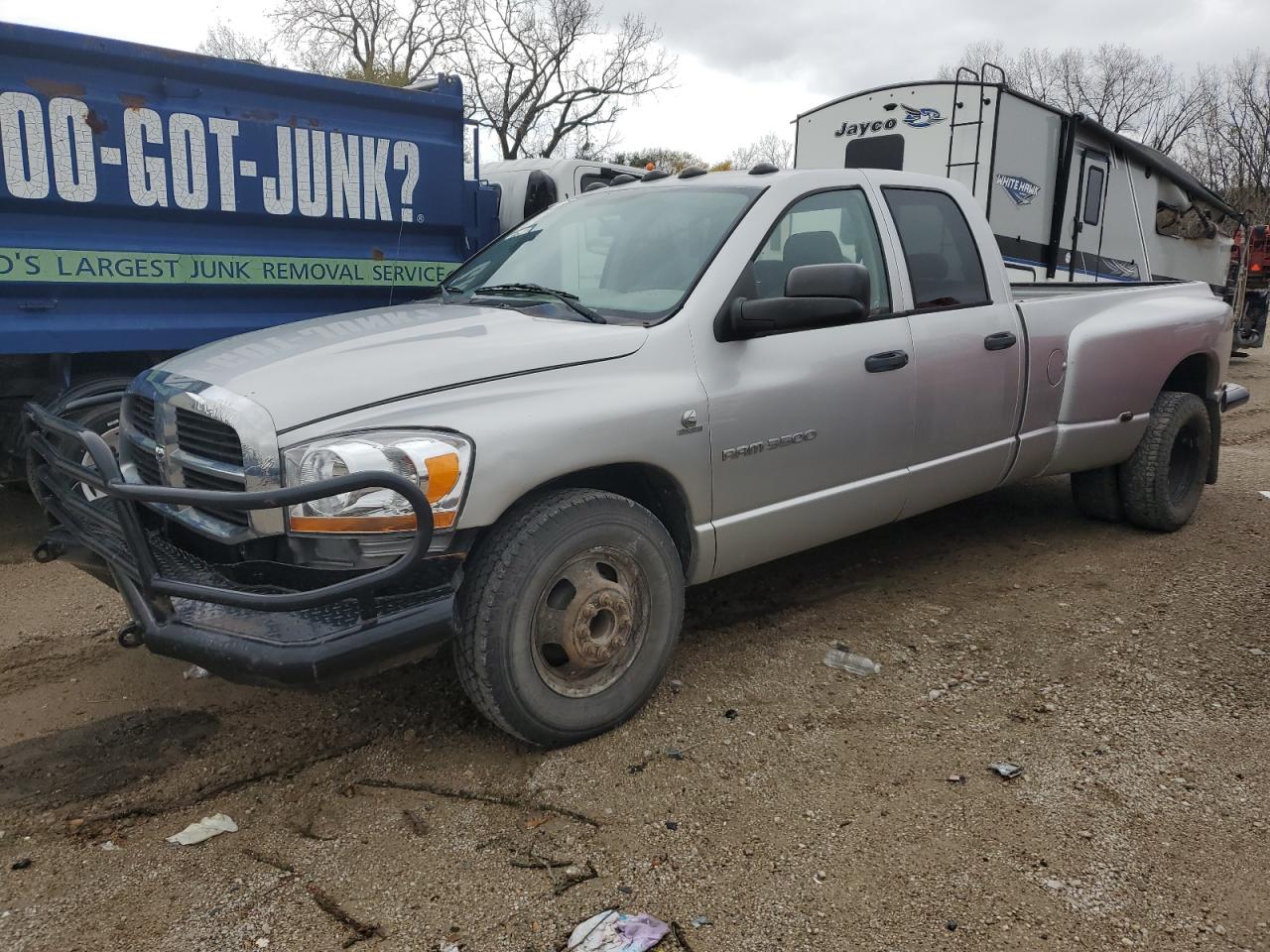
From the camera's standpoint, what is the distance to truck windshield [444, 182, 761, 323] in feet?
11.6

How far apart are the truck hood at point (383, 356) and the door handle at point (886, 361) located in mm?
1045

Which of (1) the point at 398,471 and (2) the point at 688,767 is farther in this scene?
(2) the point at 688,767

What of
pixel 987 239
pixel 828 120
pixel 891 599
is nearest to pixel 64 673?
pixel 891 599

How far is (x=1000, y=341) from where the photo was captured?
443 centimetres

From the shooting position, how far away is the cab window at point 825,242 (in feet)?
12.1

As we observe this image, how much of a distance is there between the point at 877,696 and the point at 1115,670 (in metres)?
0.99

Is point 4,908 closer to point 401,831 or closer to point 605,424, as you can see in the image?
point 401,831

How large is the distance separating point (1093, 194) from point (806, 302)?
9613 millimetres

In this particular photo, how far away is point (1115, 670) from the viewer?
3.80 metres

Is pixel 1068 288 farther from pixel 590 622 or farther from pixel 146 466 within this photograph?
pixel 146 466

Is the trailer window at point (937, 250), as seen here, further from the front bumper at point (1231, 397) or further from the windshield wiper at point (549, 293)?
the front bumper at point (1231, 397)

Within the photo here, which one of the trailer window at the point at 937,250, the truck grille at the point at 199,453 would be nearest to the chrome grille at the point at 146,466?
the truck grille at the point at 199,453

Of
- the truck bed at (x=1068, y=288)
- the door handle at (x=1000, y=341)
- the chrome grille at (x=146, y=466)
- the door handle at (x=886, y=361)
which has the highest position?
the truck bed at (x=1068, y=288)

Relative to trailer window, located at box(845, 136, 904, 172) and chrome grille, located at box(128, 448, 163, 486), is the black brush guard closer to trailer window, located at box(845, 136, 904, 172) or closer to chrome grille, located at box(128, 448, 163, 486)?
chrome grille, located at box(128, 448, 163, 486)
